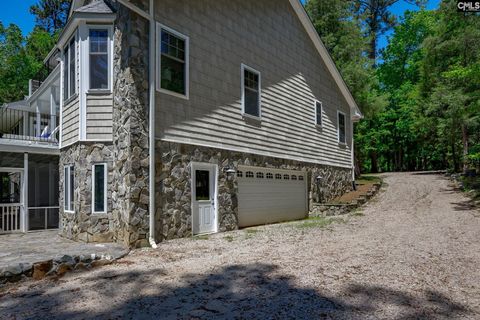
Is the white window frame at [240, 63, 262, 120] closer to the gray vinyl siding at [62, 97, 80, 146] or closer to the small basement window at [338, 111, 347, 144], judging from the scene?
the gray vinyl siding at [62, 97, 80, 146]

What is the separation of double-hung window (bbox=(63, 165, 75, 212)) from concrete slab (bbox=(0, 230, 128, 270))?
106cm

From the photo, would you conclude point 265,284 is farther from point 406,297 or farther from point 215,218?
point 215,218

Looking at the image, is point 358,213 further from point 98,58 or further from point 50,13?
point 50,13

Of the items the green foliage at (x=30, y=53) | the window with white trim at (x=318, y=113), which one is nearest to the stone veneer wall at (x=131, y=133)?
the window with white trim at (x=318, y=113)

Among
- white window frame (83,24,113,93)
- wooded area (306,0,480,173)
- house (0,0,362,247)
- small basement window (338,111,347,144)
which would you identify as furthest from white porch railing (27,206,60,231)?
wooded area (306,0,480,173)

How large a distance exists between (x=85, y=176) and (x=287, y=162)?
731cm

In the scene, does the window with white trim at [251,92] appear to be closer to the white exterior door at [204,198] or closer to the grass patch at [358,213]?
the white exterior door at [204,198]

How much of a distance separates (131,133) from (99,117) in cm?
132

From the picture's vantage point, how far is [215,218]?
1037cm

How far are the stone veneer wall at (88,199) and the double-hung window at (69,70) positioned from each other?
1.63m

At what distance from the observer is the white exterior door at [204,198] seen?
32.0 ft

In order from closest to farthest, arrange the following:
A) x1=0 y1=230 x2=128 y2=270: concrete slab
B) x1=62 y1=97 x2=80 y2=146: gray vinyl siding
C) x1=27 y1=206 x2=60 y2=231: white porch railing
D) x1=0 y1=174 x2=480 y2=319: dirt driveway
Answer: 1. x1=0 y1=174 x2=480 y2=319: dirt driveway
2. x1=0 y1=230 x2=128 y2=270: concrete slab
3. x1=62 y1=97 x2=80 y2=146: gray vinyl siding
4. x1=27 y1=206 x2=60 y2=231: white porch railing

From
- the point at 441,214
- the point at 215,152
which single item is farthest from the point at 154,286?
the point at 441,214

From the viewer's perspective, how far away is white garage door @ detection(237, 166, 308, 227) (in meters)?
11.7
